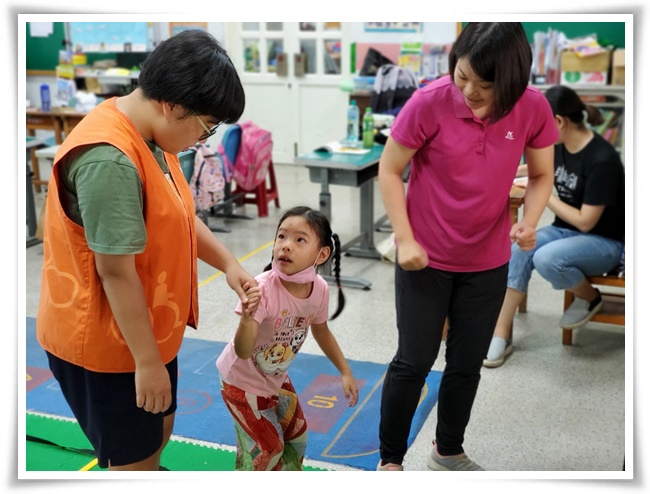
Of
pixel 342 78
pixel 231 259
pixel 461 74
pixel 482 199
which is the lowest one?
pixel 231 259

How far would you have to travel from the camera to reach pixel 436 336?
6.75 feet

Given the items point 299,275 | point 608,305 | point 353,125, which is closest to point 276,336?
point 299,275

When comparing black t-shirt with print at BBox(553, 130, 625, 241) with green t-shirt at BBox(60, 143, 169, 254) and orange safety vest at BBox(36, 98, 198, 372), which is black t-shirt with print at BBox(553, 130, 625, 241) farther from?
green t-shirt at BBox(60, 143, 169, 254)

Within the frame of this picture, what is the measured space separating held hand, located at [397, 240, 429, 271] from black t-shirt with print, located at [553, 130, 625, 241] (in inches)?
60.9

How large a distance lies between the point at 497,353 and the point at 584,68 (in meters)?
4.29

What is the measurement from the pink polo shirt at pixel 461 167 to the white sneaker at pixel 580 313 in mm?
1513

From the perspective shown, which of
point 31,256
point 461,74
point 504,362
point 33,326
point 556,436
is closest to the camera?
point 461,74

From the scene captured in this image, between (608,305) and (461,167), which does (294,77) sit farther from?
(461,167)

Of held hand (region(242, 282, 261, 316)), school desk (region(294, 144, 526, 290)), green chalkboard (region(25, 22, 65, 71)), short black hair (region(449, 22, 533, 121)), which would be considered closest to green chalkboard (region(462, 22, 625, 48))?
school desk (region(294, 144, 526, 290))

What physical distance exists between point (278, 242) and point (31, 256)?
3.52m

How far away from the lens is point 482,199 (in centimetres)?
193

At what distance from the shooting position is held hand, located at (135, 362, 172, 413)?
1.41 m
